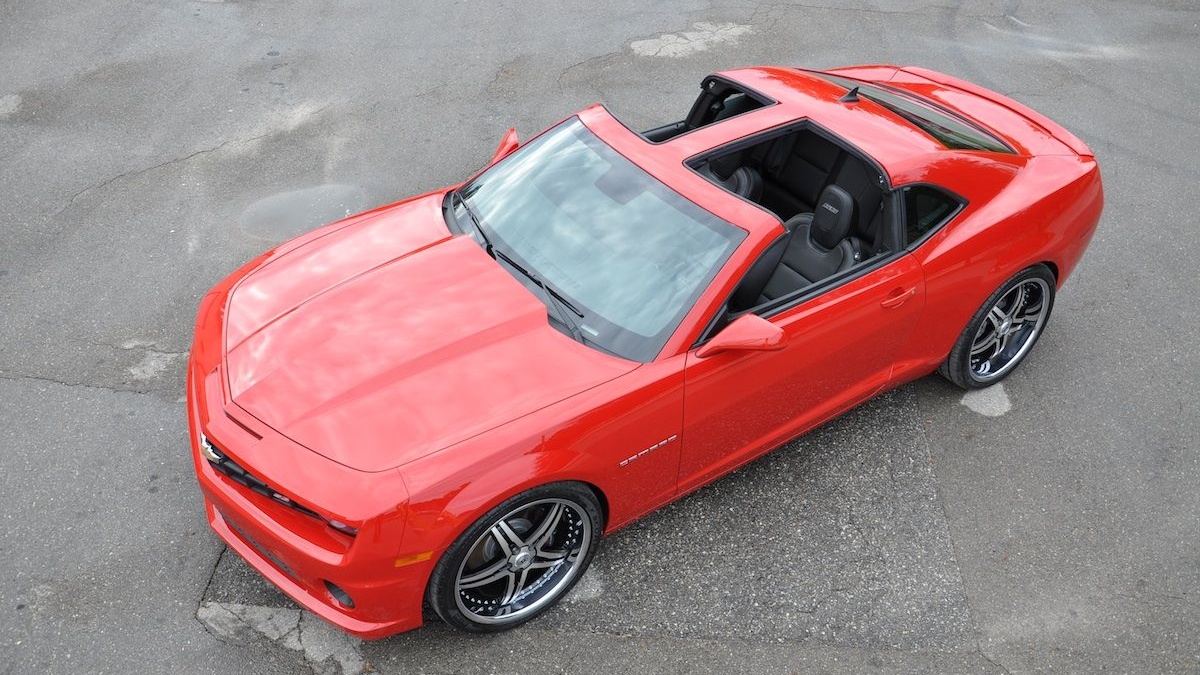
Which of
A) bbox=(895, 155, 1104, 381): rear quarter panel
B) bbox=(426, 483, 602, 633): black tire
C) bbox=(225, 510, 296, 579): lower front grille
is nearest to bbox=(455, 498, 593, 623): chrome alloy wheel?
bbox=(426, 483, 602, 633): black tire

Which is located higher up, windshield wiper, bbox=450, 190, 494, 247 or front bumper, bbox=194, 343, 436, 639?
windshield wiper, bbox=450, 190, 494, 247

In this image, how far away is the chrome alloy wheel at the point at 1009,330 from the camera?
5.02m


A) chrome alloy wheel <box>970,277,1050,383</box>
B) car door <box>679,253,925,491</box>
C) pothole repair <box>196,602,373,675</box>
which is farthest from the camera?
chrome alloy wheel <box>970,277,1050,383</box>

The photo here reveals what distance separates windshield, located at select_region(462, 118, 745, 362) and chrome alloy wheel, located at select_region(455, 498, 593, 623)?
0.71m

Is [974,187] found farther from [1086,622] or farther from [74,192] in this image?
[74,192]

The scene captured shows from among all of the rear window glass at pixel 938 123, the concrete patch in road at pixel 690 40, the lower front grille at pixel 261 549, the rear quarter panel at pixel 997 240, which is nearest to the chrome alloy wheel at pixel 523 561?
the lower front grille at pixel 261 549

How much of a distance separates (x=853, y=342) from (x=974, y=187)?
3.40 feet

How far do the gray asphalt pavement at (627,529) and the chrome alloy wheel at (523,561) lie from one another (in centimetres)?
14

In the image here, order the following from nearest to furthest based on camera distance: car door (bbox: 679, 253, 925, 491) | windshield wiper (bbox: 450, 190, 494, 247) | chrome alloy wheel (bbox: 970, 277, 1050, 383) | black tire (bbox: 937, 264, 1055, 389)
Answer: car door (bbox: 679, 253, 925, 491)
windshield wiper (bbox: 450, 190, 494, 247)
black tire (bbox: 937, 264, 1055, 389)
chrome alloy wheel (bbox: 970, 277, 1050, 383)

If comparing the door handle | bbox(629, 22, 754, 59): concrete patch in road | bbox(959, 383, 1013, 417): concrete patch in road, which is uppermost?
the door handle

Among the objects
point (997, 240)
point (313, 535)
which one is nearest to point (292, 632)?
point (313, 535)

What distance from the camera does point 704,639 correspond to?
3.89 meters

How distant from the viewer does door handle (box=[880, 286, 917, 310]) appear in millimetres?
4273

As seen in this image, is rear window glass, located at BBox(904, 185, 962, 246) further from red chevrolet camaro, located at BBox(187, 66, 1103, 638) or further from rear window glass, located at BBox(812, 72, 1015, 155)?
rear window glass, located at BBox(812, 72, 1015, 155)
